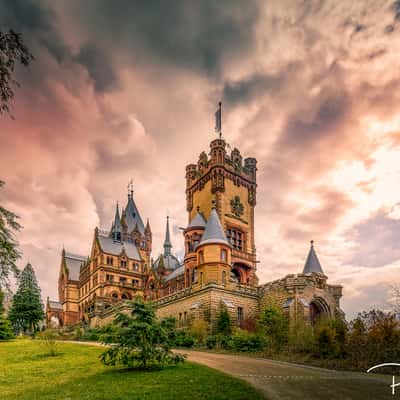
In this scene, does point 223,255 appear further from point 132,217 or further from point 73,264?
point 73,264

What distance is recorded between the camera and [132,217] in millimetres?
76562

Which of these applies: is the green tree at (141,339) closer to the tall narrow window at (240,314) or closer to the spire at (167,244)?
the tall narrow window at (240,314)

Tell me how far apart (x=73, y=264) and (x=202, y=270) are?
47353mm

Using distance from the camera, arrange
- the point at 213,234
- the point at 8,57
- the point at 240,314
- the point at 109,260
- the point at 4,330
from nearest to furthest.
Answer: the point at 8,57, the point at 4,330, the point at 240,314, the point at 213,234, the point at 109,260

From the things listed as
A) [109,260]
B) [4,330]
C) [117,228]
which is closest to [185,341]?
[4,330]

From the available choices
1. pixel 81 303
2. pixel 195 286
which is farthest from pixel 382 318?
pixel 81 303

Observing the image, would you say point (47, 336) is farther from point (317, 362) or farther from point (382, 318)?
point (382, 318)

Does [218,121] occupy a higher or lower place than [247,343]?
higher

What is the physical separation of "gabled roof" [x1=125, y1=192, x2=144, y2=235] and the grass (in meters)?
56.4

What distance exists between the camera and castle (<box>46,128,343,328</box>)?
34250mm

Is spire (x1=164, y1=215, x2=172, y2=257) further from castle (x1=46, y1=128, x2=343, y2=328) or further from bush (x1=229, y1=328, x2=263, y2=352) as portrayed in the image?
bush (x1=229, y1=328, x2=263, y2=352)

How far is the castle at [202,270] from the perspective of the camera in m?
34.2

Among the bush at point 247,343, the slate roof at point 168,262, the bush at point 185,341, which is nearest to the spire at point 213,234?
the bush at point 185,341

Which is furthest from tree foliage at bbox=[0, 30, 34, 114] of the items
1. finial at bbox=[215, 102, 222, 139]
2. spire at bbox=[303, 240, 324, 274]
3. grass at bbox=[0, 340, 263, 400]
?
finial at bbox=[215, 102, 222, 139]
